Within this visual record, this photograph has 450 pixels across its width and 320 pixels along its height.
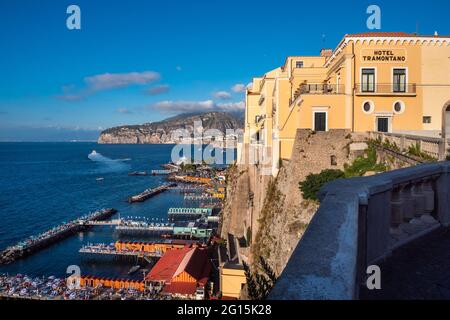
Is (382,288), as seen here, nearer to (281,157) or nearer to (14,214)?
(281,157)

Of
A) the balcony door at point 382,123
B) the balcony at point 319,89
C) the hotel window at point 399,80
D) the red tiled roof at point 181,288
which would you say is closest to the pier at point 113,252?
the red tiled roof at point 181,288

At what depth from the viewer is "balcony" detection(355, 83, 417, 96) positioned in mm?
19219

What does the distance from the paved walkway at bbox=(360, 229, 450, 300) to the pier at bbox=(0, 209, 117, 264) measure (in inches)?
1581

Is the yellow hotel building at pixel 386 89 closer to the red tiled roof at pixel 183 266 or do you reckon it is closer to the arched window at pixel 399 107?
the arched window at pixel 399 107

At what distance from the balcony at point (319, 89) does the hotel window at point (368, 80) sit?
104 cm

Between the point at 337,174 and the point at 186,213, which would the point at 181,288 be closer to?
the point at 337,174

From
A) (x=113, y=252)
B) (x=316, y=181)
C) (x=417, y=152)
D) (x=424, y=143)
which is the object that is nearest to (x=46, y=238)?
(x=113, y=252)

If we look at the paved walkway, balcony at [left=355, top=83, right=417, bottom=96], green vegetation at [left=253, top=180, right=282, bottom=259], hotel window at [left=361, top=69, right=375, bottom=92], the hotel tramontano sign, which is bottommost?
green vegetation at [left=253, top=180, right=282, bottom=259]

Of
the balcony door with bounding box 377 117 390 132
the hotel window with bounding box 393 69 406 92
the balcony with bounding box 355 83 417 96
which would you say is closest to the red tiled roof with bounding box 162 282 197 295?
the balcony door with bounding box 377 117 390 132

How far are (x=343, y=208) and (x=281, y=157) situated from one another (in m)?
18.2

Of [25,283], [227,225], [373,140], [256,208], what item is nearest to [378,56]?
[373,140]

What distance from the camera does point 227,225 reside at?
3841 cm

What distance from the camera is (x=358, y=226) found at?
3.38 meters

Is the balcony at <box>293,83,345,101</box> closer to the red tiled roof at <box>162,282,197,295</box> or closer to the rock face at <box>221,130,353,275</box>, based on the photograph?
the rock face at <box>221,130,353,275</box>
